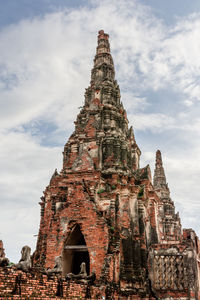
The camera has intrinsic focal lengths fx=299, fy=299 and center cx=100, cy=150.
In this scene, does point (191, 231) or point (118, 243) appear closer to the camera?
point (118, 243)

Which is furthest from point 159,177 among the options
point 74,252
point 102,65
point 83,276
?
point 83,276

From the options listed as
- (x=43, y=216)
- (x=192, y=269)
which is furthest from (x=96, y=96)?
(x=192, y=269)

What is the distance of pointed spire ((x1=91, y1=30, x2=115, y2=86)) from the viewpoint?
78.2 ft

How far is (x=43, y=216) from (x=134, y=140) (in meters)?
8.40

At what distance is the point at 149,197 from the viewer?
19.1 m

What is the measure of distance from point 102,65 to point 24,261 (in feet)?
61.5

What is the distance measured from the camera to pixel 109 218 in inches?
625

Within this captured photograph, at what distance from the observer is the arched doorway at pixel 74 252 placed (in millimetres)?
14297

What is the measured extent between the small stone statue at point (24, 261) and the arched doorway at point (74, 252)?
5.13m

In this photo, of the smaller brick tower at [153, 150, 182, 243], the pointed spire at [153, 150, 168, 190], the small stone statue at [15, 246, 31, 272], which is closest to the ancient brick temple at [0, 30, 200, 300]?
the small stone statue at [15, 246, 31, 272]

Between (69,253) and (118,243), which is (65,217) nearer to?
(69,253)

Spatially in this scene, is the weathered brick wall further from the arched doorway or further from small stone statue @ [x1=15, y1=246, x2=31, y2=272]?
the arched doorway

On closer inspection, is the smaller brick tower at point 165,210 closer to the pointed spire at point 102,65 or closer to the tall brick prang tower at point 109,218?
the tall brick prang tower at point 109,218

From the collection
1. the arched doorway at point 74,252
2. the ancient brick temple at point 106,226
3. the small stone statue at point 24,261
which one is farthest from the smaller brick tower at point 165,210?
the small stone statue at point 24,261
